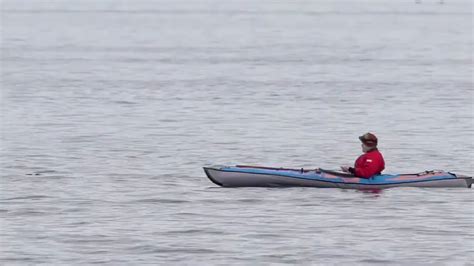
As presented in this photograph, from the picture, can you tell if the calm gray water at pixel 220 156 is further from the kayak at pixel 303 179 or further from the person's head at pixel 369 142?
the person's head at pixel 369 142

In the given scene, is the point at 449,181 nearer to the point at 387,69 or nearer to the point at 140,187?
the point at 140,187

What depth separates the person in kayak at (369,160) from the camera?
33.9 meters

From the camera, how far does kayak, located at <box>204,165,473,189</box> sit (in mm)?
34500

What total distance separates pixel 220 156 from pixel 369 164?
434 inches

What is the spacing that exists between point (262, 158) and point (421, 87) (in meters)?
36.2

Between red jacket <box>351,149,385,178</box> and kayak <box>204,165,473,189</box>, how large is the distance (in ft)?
0.51

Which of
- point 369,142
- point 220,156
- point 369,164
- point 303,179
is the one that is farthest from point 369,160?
point 220,156

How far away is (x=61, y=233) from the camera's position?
29.0 m

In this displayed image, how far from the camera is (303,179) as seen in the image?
34562 mm

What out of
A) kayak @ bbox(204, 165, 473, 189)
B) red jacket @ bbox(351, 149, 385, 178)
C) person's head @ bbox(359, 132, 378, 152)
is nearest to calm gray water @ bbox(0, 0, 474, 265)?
kayak @ bbox(204, 165, 473, 189)

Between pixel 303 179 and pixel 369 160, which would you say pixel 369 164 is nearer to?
pixel 369 160

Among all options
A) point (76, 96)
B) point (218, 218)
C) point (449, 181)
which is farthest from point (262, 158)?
point (76, 96)

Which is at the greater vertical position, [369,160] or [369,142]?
[369,142]

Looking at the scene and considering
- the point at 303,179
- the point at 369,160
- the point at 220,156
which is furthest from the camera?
the point at 220,156
